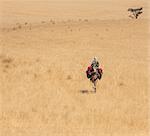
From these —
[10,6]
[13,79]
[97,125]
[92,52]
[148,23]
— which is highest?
[10,6]

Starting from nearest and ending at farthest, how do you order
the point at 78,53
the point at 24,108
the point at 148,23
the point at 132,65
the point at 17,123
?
the point at 17,123 < the point at 24,108 < the point at 132,65 < the point at 78,53 < the point at 148,23

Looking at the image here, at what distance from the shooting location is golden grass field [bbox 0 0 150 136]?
15.2 m

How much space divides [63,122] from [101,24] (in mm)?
29267

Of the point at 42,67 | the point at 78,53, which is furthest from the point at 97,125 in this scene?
the point at 78,53

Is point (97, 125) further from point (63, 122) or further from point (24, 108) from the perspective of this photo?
point (24, 108)

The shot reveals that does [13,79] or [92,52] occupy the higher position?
[92,52]

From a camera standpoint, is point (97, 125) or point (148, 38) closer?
point (97, 125)

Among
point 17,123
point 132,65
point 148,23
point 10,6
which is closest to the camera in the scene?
point 17,123

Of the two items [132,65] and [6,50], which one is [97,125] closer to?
[132,65]

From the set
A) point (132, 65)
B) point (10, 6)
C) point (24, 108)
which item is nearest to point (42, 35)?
point (132, 65)

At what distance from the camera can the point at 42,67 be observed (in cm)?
2338

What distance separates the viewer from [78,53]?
29.4 meters

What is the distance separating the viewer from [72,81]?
21203 millimetres

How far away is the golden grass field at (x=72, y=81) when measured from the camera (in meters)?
15.2
